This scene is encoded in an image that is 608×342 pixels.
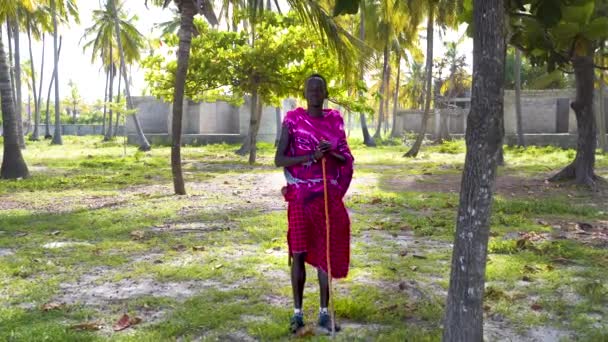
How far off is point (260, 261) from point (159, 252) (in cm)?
118

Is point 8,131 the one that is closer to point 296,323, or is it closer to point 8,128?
point 8,128

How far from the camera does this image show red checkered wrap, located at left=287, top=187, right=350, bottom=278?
375 cm

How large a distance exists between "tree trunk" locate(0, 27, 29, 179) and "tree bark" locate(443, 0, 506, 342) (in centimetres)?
1182

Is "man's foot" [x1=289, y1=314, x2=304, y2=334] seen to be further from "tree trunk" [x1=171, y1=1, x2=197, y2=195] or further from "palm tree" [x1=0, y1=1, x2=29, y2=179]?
"palm tree" [x1=0, y1=1, x2=29, y2=179]

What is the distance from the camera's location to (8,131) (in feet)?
41.5

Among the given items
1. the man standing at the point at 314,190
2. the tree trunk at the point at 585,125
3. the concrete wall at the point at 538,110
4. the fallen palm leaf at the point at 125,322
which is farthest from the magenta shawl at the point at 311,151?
the concrete wall at the point at 538,110

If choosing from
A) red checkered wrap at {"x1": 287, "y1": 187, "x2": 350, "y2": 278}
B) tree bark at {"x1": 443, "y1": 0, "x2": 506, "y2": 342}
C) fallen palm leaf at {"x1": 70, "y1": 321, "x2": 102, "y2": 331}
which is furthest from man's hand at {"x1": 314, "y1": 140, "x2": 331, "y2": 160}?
fallen palm leaf at {"x1": 70, "y1": 321, "x2": 102, "y2": 331}

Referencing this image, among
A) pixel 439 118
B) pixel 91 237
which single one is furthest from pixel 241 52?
pixel 439 118

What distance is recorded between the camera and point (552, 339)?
12.3 ft

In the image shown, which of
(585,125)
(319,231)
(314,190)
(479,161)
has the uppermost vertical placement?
(585,125)

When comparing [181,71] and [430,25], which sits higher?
[430,25]

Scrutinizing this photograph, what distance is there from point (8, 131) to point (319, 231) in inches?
432

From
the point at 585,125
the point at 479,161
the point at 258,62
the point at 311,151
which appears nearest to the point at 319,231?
the point at 311,151

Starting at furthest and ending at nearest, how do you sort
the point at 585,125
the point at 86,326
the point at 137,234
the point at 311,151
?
the point at 585,125 < the point at 137,234 < the point at 86,326 < the point at 311,151
